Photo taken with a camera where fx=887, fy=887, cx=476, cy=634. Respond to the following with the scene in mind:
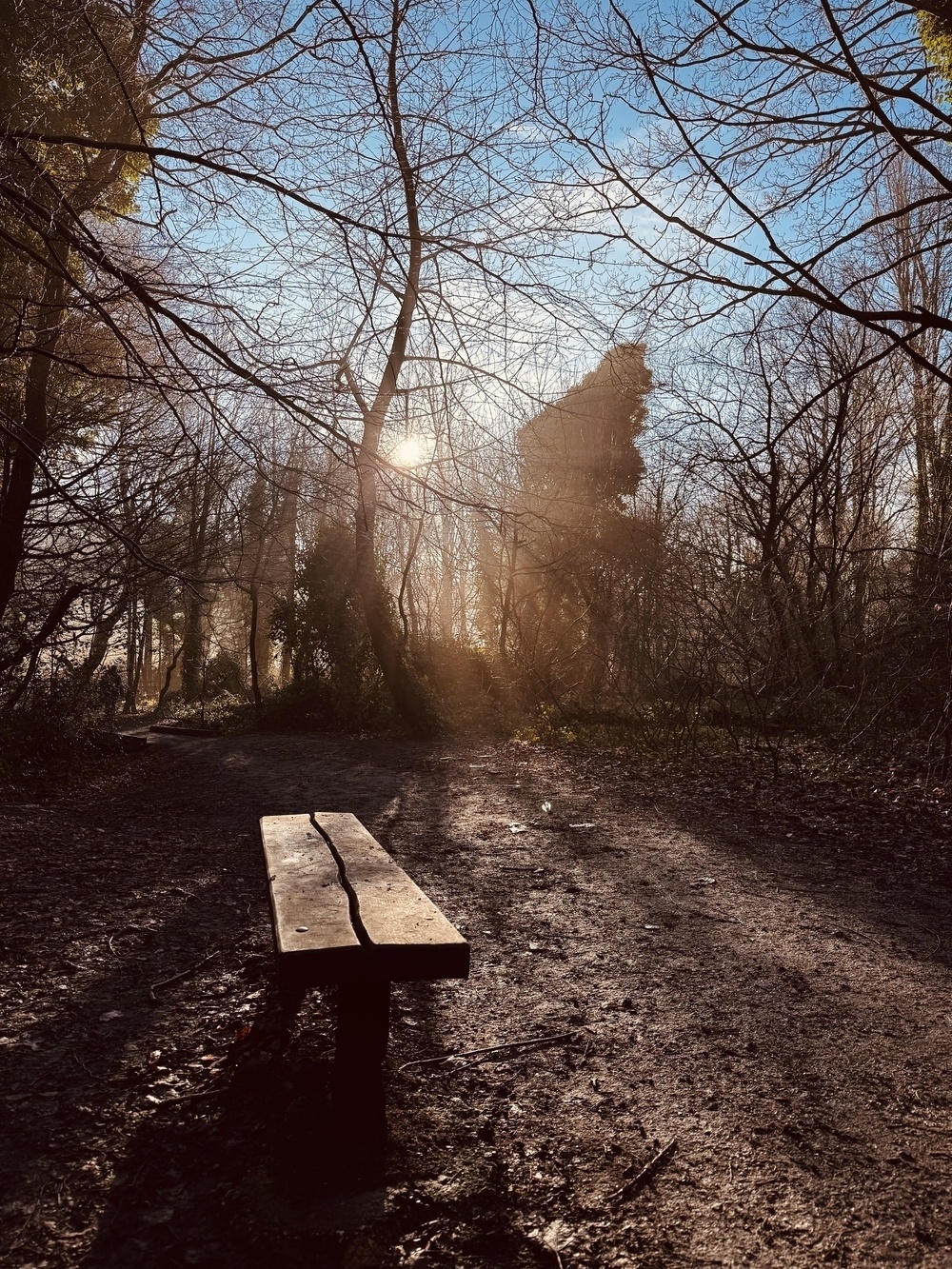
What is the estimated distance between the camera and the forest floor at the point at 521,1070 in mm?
2000

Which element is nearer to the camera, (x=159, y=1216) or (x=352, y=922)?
(x=159, y=1216)

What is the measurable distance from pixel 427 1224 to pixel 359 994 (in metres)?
0.55

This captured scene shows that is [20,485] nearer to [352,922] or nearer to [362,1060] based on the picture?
[352,922]

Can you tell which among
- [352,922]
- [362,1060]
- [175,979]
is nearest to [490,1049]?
[362,1060]

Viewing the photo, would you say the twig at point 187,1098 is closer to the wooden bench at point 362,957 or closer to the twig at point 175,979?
the wooden bench at point 362,957

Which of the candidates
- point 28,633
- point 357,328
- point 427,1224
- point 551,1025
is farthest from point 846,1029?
point 28,633

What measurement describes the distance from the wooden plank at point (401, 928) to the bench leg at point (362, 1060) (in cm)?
14

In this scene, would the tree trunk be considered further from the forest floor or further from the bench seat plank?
the bench seat plank

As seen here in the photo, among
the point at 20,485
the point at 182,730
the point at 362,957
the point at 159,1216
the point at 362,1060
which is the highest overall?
the point at 20,485

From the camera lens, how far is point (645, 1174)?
2.22 m

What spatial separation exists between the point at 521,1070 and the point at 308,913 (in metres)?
0.89

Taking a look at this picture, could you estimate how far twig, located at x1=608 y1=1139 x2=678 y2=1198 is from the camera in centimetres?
214

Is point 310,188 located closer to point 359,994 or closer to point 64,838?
point 359,994

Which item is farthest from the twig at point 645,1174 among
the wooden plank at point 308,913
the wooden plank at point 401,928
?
the wooden plank at point 308,913
